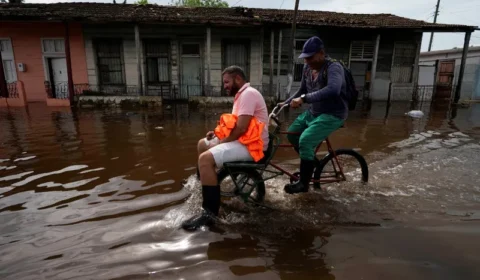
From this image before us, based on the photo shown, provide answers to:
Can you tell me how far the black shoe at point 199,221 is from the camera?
3205mm

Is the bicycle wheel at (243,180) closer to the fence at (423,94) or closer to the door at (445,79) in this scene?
the fence at (423,94)

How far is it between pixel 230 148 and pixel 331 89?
1323 millimetres

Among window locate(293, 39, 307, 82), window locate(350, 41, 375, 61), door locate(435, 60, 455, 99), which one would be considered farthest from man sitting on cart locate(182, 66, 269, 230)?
door locate(435, 60, 455, 99)

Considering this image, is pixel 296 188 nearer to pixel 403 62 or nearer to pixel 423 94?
pixel 403 62

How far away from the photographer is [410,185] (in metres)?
4.52

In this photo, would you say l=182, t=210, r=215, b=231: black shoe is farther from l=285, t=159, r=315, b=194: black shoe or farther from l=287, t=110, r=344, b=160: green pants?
l=287, t=110, r=344, b=160: green pants

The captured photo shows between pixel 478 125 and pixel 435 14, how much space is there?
35.3 metres

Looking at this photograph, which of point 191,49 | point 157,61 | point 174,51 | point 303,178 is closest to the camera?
point 303,178

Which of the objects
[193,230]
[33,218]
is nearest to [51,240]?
[33,218]

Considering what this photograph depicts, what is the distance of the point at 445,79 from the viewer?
17.0 meters

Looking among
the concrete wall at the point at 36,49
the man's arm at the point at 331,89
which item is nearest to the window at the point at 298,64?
the concrete wall at the point at 36,49

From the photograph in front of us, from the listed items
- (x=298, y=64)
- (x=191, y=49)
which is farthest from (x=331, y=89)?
(x=298, y=64)

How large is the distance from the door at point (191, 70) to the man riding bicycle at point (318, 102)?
1238 cm

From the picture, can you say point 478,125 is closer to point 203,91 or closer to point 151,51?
point 203,91
